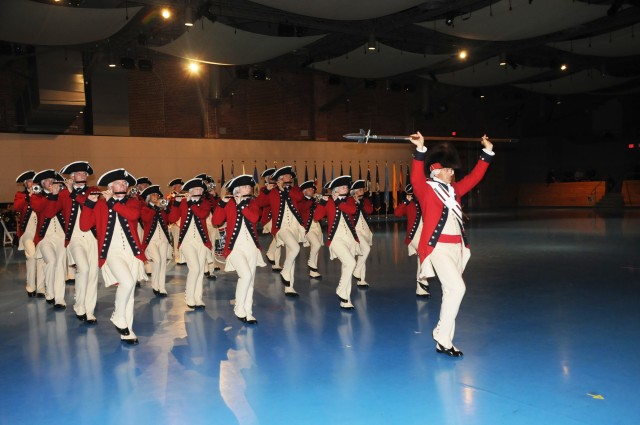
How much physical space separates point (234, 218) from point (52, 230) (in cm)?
291

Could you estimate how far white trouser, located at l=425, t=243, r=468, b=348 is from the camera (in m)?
5.63

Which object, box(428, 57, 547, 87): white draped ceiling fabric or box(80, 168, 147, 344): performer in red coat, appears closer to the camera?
box(80, 168, 147, 344): performer in red coat

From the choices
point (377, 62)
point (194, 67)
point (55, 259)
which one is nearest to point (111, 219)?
point (55, 259)

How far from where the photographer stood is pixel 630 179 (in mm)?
32781

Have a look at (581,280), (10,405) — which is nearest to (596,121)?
(581,280)

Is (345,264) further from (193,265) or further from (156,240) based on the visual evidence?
(156,240)

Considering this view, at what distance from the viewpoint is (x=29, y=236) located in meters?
9.07

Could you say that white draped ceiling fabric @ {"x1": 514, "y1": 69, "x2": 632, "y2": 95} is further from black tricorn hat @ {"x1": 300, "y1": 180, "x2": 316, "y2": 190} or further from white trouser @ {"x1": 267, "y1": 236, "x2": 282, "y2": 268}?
white trouser @ {"x1": 267, "y1": 236, "x2": 282, "y2": 268}

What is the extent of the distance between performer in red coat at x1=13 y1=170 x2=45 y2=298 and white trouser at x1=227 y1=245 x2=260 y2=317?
12.4 feet

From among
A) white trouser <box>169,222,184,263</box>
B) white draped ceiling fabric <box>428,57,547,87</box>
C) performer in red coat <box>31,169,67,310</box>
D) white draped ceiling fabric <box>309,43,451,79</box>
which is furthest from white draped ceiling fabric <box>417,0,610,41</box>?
performer in red coat <box>31,169,67,310</box>

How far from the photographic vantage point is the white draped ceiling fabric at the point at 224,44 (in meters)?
15.6

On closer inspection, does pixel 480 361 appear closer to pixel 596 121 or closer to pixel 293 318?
pixel 293 318

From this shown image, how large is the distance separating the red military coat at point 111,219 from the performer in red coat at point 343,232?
2.72m

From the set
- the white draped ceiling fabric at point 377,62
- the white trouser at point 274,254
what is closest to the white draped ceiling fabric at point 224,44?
the white draped ceiling fabric at point 377,62
